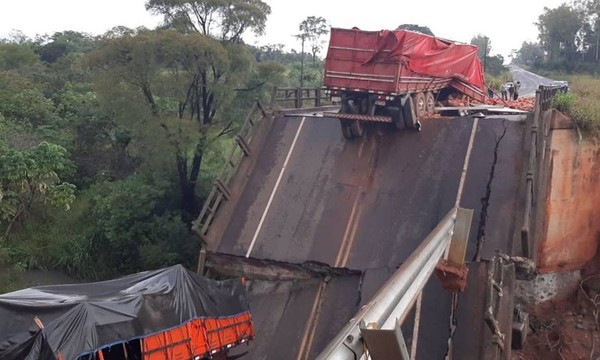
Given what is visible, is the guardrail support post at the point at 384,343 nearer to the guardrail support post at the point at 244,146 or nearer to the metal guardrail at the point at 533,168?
the metal guardrail at the point at 533,168

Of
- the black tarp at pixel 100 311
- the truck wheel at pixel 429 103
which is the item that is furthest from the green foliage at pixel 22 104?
the truck wheel at pixel 429 103

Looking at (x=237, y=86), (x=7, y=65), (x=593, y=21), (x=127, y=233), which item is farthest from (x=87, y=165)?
(x=593, y=21)

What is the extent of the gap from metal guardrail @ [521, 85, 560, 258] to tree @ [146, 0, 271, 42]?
9611 mm

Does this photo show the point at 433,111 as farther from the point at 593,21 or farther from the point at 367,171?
the point at 593,21

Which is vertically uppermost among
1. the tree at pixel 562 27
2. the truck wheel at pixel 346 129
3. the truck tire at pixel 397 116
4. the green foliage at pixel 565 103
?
the tree at pixel 562 27

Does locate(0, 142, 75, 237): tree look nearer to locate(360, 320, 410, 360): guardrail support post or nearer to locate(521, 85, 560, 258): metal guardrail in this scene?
locate(521, 85, 560, 258): metal guardrail

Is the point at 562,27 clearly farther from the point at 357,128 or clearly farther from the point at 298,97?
the point at 357,128

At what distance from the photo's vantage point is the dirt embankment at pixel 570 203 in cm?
1144

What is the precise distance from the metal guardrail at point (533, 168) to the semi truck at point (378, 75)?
249 centimetres

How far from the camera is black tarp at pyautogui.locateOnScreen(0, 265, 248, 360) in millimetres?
7523

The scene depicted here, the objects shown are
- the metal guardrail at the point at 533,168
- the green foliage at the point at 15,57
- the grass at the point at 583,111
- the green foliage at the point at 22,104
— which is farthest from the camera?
the green foliage at the point at 15,57

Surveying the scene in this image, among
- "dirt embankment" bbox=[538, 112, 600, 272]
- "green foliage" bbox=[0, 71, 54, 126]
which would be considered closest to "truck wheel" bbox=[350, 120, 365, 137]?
"dirt embankment" bbox=[538, 112, 600, 272]

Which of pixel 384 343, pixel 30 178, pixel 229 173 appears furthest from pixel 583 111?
pixel 30 178

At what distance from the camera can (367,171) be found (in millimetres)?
11977
